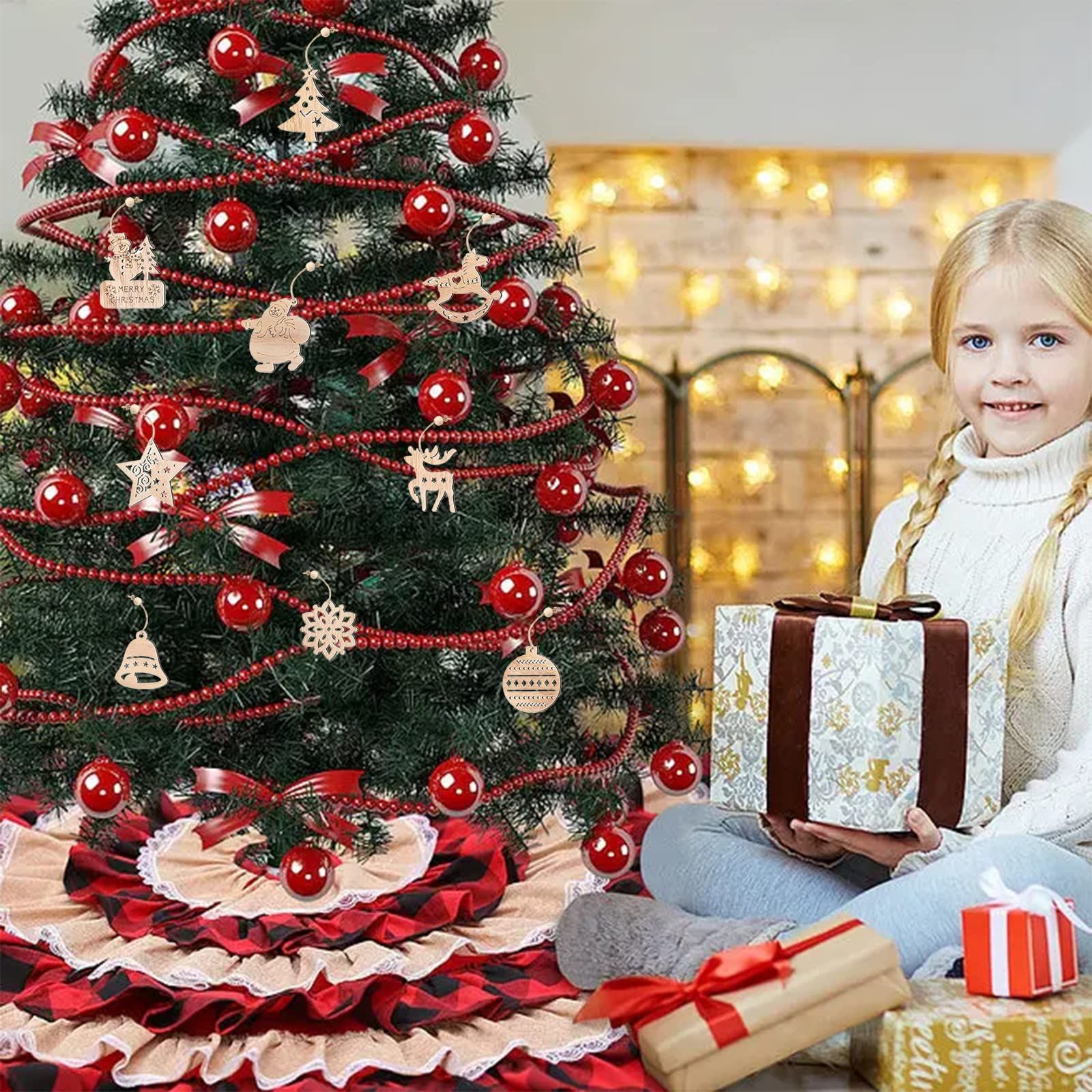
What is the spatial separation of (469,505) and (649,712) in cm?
42

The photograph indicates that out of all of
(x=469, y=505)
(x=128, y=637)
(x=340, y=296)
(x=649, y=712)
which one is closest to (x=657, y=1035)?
(x=649, y=712)

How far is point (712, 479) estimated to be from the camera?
4.09 meters

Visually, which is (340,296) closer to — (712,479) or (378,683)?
(378,683)

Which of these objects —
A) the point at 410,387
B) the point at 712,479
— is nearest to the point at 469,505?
the point at 410,387

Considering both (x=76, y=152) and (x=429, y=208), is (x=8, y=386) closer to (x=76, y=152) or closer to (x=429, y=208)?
(x=76, y=152)

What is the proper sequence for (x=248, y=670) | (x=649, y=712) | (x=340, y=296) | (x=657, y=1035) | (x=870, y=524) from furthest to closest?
(x=870, y=524) → (x=649, y=712) → (x=340, y=296) → (x=248, y=670) → (x=657, y=1035)

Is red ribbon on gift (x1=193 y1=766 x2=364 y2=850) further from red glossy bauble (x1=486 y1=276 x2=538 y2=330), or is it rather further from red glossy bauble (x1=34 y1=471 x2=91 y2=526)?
red glossy bauble (x1=486 y1=276 x2=538 y2=330)

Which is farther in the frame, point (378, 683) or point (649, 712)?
Result: point (649, 712)

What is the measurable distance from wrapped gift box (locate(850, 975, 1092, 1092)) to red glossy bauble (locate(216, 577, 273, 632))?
81cm

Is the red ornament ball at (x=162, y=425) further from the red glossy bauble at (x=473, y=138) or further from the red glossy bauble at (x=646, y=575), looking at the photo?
the red glossy bauble at (x=646, y=575)

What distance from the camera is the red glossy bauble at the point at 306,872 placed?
1.67 meters

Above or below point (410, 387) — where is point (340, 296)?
above

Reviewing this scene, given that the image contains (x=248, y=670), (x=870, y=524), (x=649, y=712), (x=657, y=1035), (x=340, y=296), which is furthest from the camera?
(x=870, y=524)

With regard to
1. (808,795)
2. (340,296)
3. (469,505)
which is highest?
(340,296)
